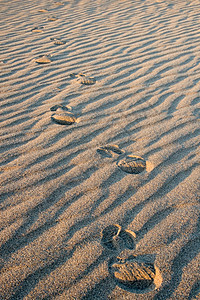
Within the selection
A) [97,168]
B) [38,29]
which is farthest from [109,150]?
[38,29]

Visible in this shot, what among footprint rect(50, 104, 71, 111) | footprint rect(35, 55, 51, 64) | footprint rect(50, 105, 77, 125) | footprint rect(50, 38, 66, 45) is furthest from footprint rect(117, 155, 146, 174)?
footprint rect(50, 38, 66, 45)

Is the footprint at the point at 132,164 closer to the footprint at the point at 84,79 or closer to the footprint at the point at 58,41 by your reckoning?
the footprint at the point at 84,79

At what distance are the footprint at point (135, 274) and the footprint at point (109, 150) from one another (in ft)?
3.34

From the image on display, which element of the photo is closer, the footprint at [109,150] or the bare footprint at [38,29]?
the footprint at [109,150]

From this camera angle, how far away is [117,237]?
1643 mm

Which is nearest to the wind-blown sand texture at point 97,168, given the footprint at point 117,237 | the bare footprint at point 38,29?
the footprint at point 117,237

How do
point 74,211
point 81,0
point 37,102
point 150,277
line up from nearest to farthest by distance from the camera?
point 150,277 → point 74,211 → point 37,102 → point 81,0

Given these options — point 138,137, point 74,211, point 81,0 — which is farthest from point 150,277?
point 81,0

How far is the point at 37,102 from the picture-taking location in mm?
3018

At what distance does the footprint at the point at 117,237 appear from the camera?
1601 mm

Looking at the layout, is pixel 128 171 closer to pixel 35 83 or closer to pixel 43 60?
pixel 35 83

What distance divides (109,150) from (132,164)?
11.2 inches

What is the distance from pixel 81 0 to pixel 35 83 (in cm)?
553

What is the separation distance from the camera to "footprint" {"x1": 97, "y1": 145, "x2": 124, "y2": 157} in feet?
7.63
